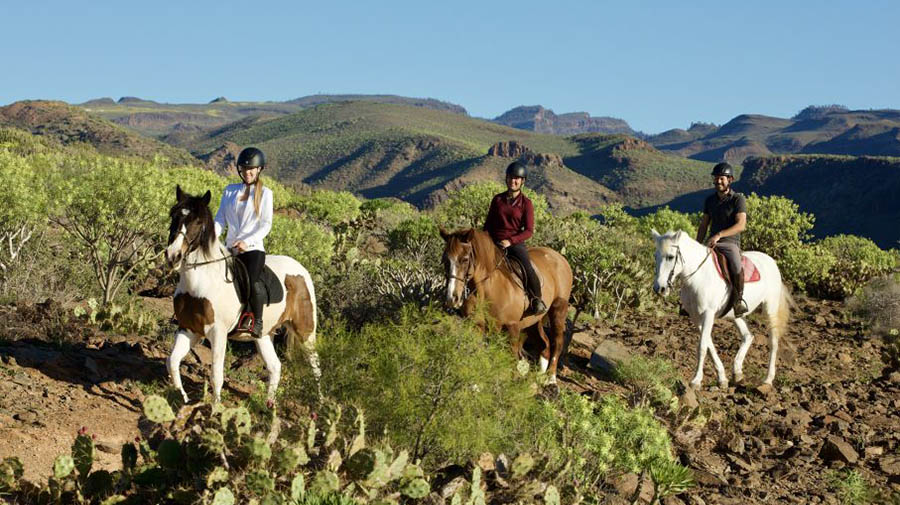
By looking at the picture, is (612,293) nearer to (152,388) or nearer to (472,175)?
(152,388)

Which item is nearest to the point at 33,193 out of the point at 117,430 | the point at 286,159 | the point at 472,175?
the point at 117,430

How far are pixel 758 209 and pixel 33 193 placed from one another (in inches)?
822

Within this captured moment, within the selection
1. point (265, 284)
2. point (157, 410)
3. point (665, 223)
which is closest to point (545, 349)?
A: point (265, 284)

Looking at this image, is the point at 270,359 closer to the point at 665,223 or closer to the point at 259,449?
the point at 259,449

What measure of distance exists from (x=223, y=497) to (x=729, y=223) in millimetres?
8599

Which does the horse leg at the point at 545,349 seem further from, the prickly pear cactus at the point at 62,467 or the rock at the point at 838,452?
the prickly pear cactus at the point at 62,467

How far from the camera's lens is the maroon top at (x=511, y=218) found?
941 centimetres

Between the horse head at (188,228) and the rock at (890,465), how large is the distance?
7524 millimetres

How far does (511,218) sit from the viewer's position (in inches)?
373

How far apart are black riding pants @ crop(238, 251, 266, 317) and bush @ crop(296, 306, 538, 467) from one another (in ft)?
4.15

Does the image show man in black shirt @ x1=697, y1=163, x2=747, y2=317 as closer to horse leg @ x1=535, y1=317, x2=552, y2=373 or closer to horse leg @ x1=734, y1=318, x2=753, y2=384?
horse leg @ x1=734, y1=318, x2=753, y2=384

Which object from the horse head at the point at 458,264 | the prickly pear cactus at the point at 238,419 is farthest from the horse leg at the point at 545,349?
the prickly pear cactus at the point at 238,419

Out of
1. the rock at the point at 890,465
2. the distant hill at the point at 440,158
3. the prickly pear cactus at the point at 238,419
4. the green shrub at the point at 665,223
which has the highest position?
the distant hill at the point at 440,158

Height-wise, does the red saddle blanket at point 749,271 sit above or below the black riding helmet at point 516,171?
below
